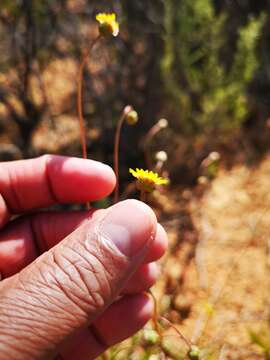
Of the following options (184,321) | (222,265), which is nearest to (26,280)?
(184,321)

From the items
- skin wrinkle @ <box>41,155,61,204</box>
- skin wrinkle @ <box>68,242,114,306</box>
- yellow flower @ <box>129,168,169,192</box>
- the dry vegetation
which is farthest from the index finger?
the dry vegetation

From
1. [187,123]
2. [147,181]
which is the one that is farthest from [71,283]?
[187,123]

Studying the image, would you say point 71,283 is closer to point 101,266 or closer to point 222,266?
point 101,266

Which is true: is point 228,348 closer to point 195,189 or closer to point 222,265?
point 222,265

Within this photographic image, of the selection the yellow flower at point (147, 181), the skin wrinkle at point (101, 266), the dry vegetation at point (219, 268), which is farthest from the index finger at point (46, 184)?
the dry vegetation at point (219, 268)

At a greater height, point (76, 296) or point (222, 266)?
point (76, 296)

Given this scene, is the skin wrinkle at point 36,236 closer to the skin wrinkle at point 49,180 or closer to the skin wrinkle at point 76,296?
the skin wrinkle at point 49,180
